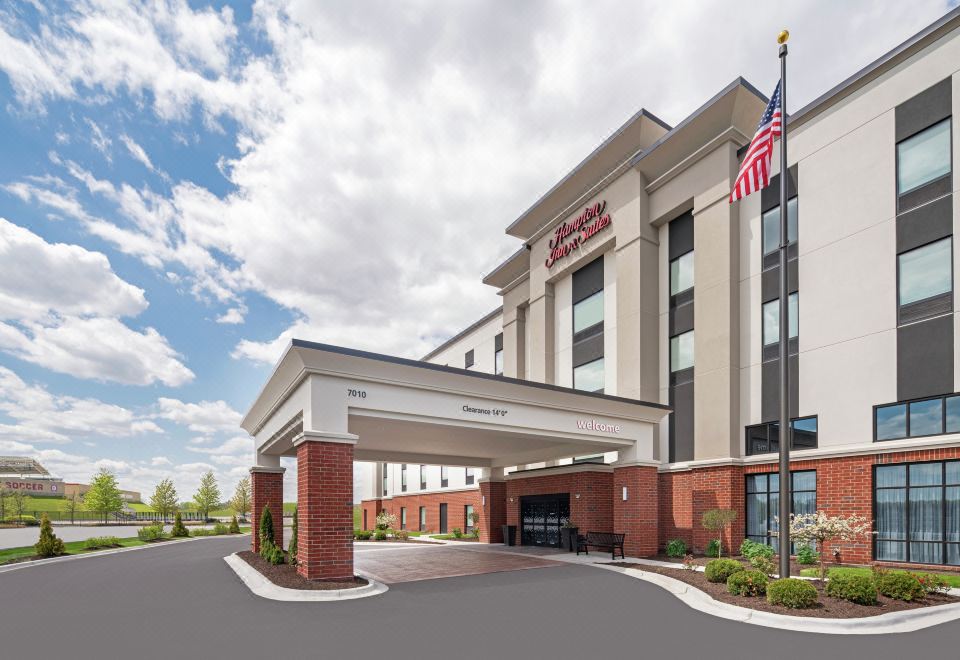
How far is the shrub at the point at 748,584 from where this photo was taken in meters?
12.5

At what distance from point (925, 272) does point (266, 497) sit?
909 inches

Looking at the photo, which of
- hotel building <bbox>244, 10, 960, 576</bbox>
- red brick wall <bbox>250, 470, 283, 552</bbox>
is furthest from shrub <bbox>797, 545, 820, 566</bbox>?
red brick wall <bbox>250, 470, 283, 552</bbox>

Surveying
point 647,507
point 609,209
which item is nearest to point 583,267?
point 609,209

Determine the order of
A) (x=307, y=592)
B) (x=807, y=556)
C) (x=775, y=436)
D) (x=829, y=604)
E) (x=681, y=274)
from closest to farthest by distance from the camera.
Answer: (x=829, y=604) < (x=307, y=592) < (x=807, y=556) < (x=775, y=436) < (x=681, y=274)

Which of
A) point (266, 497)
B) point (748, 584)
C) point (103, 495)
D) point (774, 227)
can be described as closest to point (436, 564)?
point (266, 497)

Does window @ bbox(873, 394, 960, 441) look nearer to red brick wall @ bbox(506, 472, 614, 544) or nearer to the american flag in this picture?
the american flag

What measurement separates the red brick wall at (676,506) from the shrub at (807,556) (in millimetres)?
4035

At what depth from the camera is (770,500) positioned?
20719 mm

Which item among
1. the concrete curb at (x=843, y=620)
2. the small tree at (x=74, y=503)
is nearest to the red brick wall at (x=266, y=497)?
the concrete curb at (x=843, y=620)

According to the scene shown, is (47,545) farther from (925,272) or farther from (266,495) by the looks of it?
(925,272)

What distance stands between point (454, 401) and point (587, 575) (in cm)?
631

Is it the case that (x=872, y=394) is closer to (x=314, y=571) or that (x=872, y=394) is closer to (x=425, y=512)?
(x=314, y=571)

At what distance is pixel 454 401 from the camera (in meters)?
17.4

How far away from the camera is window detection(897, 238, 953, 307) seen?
1662 cm
